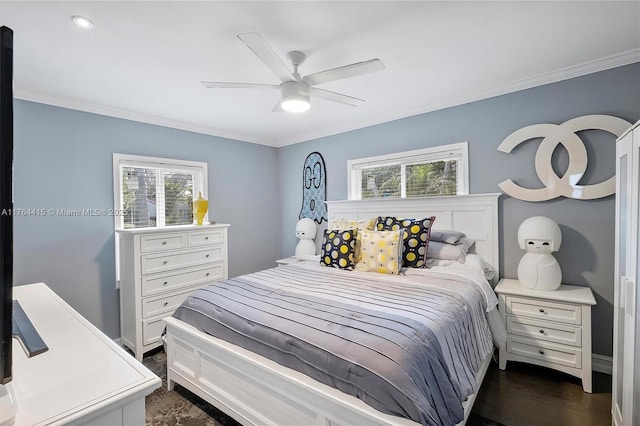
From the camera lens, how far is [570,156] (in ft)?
8.15

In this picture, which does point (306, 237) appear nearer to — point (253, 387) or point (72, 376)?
point (253, 387)

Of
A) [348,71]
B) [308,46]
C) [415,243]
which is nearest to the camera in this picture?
[348,71]

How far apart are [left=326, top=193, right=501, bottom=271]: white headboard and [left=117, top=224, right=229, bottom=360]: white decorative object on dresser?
2128mm

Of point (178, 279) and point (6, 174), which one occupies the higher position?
point (6, 174)

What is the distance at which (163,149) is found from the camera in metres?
3.52

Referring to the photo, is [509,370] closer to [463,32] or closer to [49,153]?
[463,32]

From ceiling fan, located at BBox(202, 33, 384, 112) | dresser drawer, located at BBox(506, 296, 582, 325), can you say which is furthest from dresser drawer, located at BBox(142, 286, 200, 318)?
dresser drawer, located at BBox(506, 296, 582, 325)

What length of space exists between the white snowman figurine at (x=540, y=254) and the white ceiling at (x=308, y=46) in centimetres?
128

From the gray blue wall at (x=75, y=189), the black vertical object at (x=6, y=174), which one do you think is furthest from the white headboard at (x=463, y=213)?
the black vertical object at (x=6, y=174)

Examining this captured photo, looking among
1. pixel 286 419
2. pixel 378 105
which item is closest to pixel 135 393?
pixel 286 419

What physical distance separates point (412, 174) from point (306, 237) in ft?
5.45

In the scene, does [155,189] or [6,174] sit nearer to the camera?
[6,174]

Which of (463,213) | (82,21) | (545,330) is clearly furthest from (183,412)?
(463,213)

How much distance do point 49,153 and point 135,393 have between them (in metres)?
2.96
